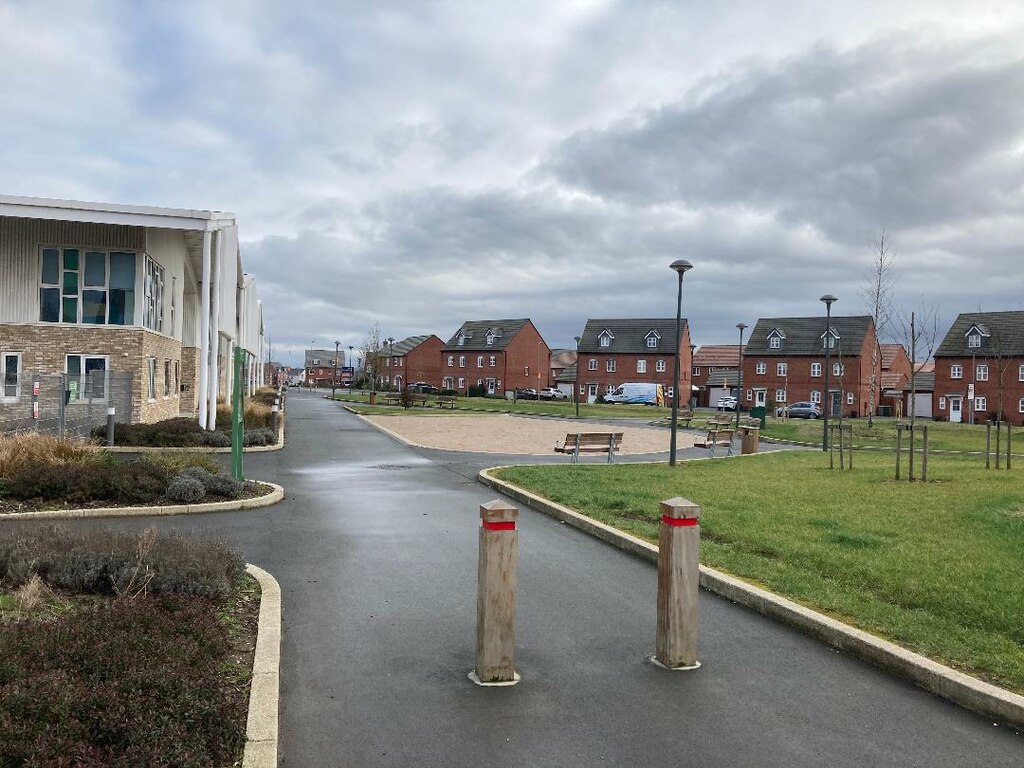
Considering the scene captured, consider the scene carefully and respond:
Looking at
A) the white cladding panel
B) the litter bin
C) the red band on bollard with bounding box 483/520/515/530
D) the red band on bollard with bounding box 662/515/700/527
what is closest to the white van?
the litter bin

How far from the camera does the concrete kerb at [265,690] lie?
389cm

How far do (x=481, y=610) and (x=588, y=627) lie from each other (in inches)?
56.8

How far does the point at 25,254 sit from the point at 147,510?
16345 millimetres

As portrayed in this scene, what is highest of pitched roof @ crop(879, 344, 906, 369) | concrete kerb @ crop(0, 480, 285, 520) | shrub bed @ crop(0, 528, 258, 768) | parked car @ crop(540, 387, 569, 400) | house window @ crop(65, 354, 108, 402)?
pitched roof @ crop(879, 344, 906, 369)

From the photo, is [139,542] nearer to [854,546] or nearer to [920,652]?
[920,652]

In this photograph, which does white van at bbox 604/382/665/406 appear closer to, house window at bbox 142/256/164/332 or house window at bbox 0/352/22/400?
house window at bbox 142/256/164/332

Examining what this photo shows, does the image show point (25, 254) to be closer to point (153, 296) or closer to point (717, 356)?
point (153, 296)

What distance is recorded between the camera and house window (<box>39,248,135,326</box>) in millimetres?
23594

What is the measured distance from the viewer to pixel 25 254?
23344mm

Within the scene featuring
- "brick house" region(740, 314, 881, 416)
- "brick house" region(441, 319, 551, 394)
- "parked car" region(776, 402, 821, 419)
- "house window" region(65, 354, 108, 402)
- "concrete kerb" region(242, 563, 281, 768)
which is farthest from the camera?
"brick house" region(441, 319, 551, 394)

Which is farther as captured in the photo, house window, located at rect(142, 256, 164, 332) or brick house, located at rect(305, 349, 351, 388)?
brick house, located at rect(305, 349, 351, 388)

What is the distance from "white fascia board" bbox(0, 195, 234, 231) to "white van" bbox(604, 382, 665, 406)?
57.1 meters

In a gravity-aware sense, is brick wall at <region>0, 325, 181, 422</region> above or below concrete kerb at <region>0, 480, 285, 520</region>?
above

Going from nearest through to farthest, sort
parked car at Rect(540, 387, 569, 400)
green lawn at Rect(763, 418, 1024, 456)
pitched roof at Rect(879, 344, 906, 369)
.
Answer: green lawn at Rect(763, 418, 1024, 456) < pitched roof at Rect(879, 344, 906, 369) < parked car at Rect(540, 387, 569, 400)
